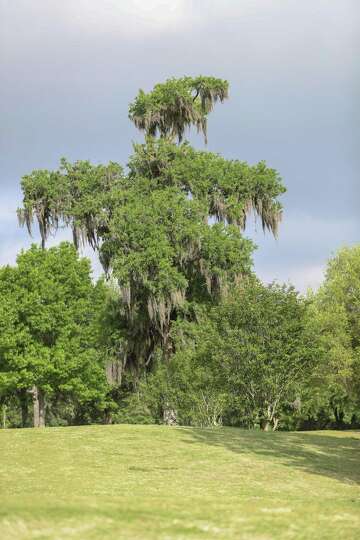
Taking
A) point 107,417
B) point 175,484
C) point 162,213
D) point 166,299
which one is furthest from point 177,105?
point 175,484

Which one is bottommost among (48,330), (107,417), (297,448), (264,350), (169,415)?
(297,448)

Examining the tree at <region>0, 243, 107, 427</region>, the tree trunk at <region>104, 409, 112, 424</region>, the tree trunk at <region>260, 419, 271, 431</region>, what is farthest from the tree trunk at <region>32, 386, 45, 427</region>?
the tree trunk at <region>260, 419, 271, 431</region>

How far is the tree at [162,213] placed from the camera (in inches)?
1331

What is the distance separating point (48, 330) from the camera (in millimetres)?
39531

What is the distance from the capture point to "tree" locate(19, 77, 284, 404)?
33.8 meters

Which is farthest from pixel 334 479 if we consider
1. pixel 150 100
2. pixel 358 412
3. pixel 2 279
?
pixel 358 412

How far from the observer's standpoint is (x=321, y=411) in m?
56.7

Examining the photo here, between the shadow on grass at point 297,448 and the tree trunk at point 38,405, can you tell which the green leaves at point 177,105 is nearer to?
the tree trunk at point 38,405

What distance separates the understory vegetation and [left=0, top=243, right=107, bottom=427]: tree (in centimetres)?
8

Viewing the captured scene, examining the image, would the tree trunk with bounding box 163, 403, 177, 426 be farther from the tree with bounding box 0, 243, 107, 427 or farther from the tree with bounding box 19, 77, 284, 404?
the tree with bounding box 0, 243, 107, 427

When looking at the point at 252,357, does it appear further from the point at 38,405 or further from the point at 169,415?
the point at 38,405

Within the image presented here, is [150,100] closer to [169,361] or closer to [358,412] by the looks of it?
[169,361]

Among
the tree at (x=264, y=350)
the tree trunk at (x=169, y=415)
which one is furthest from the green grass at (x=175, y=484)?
the tree trunk at (x=169, y=415)

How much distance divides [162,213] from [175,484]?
22.9 meters
